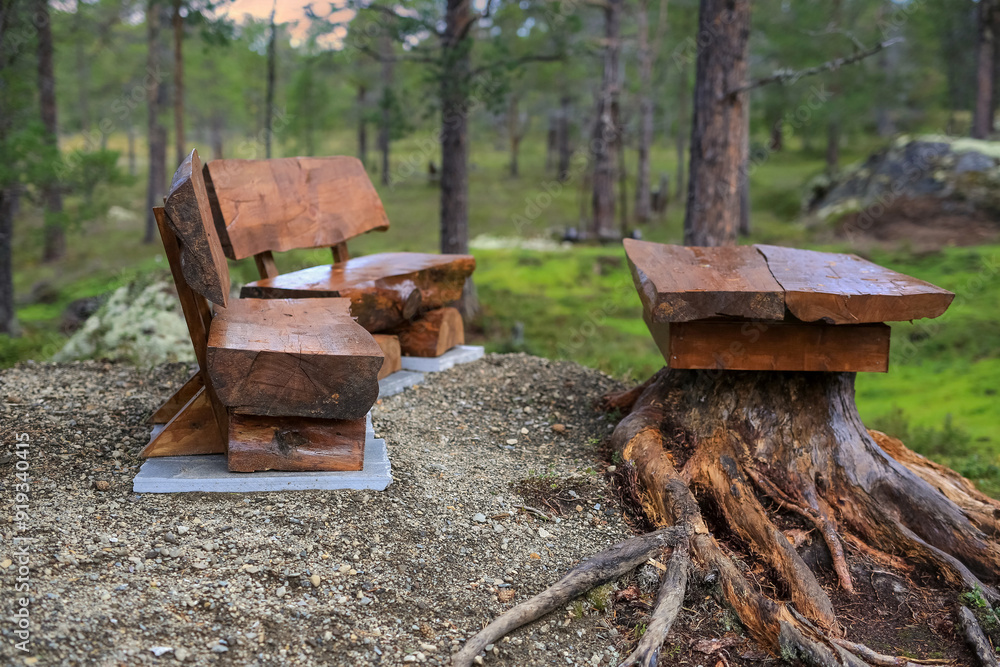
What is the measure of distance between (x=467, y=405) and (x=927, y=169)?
15.8m

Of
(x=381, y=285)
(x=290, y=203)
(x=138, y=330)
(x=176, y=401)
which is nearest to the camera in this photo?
(x=176, y=401)

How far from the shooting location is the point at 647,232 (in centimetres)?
1834

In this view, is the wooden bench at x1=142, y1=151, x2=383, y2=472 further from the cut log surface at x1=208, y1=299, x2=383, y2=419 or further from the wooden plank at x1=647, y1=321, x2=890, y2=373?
the wooden plank at x1=647, y1=321, x2=890, y2=373

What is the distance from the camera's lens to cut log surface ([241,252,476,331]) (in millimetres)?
4453

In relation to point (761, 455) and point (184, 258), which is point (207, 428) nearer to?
point (184, 258)

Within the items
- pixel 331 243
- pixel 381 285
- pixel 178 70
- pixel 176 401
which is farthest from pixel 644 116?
pixel 176 401

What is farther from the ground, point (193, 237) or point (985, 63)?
point (985, 63)

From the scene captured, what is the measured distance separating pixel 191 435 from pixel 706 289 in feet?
8.25

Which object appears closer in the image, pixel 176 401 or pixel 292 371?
pixel 292 371

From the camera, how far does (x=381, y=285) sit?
4.73 metres

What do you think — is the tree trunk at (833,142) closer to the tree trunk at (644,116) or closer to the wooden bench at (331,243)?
the tree trunk at (644,116)

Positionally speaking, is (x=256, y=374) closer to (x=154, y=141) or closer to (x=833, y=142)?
(x=154, y=141)

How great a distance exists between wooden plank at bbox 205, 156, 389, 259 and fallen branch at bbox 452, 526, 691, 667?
9.73 ft

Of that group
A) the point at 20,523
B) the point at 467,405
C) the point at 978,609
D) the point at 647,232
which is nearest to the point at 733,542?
the point at 978,609
